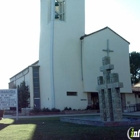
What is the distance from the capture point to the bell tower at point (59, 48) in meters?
35.3

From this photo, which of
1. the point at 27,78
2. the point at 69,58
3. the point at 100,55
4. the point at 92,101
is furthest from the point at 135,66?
the point at 27,78

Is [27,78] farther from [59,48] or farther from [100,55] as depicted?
[100,55]

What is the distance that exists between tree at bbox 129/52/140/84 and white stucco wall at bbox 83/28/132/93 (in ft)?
63.1

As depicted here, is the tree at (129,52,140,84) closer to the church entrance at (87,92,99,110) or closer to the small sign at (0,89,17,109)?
the church entrance at (87,92,99,110)

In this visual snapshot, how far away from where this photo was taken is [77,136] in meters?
9.22

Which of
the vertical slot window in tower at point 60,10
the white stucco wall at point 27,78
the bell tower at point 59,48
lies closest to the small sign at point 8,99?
the bell tower at point 59,48

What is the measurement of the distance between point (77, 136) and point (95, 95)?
31258 mm

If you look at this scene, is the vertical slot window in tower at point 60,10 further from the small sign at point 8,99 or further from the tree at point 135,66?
the tree at point 135,66

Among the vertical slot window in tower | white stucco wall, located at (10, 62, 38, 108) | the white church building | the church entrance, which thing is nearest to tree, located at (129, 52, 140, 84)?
the white church building

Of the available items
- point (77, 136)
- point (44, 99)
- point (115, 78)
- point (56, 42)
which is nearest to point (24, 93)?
point (44, 99)

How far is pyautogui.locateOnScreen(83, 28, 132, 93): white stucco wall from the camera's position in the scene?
121 feet

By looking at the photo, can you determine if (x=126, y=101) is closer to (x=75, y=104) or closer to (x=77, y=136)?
(x=75, y=104)

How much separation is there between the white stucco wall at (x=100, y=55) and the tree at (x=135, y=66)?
19.2 m

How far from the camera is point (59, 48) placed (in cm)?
3581
